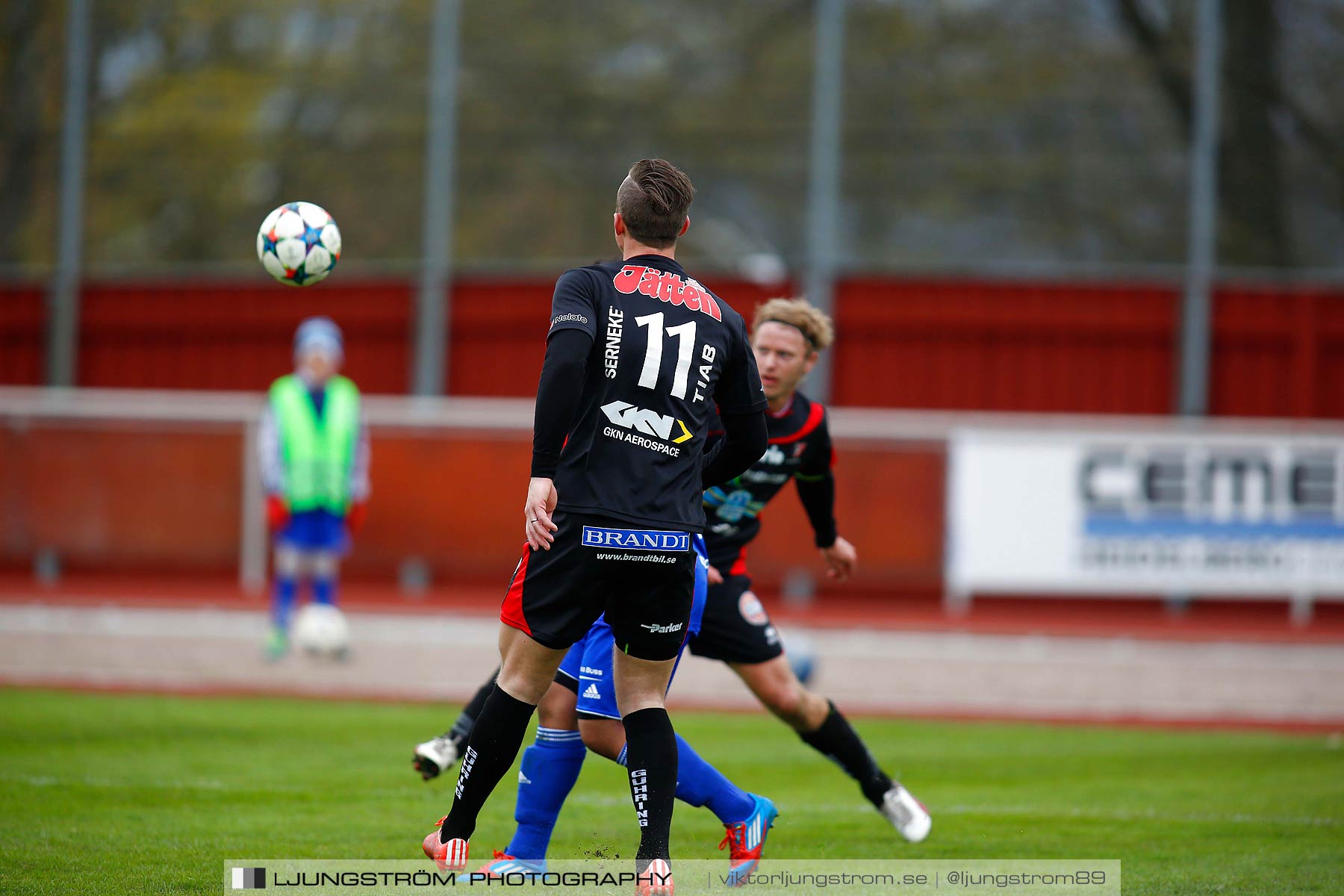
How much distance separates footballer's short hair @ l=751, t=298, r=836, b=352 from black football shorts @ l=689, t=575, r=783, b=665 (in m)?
1.11

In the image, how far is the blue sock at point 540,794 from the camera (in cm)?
483

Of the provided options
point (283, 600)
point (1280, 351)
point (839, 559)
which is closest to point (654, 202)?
point (839, 559)

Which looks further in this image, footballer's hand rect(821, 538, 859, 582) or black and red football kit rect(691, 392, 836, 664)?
footballer's hand rect(821, 538, 859, 582)

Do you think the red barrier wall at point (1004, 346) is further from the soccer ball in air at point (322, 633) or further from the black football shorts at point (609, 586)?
the black football shorts at point (609, 586)

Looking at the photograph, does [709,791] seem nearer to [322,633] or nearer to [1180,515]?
[322,633]

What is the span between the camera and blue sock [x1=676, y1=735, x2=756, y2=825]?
16.3 ft

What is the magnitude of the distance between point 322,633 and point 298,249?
18.7ft

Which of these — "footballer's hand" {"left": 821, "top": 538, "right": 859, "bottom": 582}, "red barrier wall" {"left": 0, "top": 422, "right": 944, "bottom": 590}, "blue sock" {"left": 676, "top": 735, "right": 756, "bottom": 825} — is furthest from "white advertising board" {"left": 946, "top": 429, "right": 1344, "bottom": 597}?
"blue sock" {"left": 676, "top": 735, "right": 756, "bottom": 825}

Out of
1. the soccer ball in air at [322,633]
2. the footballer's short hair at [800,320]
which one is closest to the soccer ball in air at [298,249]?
the footballer's short hair at [800,320]

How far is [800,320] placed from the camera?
5.74m

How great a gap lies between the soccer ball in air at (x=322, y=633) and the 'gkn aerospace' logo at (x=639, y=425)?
23.8 feet

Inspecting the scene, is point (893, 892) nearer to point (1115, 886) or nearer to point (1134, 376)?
point (1115, 886)

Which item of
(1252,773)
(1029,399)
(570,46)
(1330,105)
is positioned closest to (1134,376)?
(1029,399)

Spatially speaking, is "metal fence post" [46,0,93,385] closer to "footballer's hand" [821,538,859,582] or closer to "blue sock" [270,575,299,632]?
"blue sock" [270,575,299,632]
